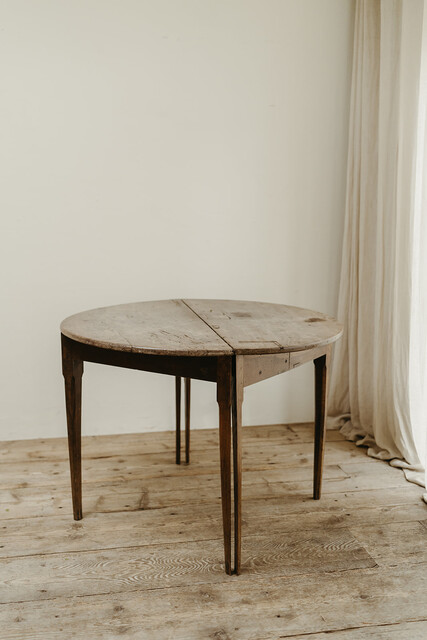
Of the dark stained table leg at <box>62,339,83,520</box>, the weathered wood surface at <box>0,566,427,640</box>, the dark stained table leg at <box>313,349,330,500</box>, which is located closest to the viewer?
the weathered wood surface at <box>0,566,427,640</box>

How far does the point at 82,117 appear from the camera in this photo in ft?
8.37

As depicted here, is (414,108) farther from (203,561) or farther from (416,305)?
(203,561)

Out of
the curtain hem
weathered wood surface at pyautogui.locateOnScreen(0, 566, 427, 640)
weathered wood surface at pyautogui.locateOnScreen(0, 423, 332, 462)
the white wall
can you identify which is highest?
the white wall

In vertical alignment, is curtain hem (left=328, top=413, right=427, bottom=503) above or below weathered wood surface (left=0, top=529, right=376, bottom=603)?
below

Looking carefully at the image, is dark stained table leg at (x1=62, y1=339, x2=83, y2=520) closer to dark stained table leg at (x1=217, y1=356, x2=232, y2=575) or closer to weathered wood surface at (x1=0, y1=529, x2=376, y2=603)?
weathered wood surface at (x1=0, y1=529, x2=376, y2=603)

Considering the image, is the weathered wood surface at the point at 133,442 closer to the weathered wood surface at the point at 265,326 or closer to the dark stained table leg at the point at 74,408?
the dark stained table leg at the point at 74,408

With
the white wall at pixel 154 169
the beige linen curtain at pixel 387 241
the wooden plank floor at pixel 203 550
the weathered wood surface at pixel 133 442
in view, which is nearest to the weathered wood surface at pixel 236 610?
the wooden plank floor at pixel 203 550

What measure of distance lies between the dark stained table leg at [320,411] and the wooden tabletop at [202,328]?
0.54 ft

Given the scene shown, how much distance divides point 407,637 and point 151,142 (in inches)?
84.2

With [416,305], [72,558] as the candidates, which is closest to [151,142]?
[416,305]

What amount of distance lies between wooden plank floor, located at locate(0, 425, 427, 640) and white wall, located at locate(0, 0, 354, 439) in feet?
1.70

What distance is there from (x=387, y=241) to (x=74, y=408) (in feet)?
4.82

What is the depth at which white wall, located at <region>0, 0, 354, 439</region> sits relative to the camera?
2518 mm

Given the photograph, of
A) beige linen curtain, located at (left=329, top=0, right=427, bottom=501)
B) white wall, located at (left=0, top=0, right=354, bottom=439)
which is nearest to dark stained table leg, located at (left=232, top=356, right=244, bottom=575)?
beige linen curtain, located at (left=329, top=0, right=427, bottom=501)
